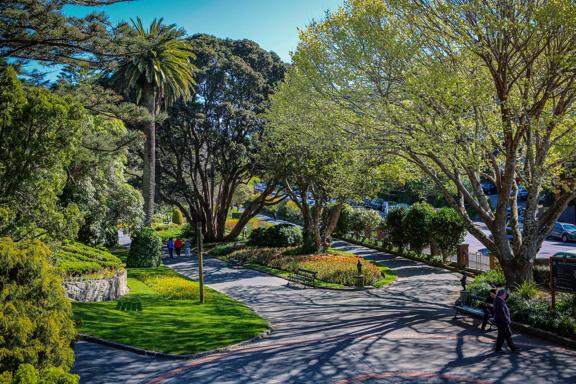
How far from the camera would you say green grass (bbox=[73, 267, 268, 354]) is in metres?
11.6

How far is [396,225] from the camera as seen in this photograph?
3042 cm

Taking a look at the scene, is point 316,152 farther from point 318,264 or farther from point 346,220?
point 346,220

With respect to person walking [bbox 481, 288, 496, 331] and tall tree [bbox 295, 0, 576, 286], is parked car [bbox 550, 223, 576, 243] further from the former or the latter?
person walking [bbox 481, 288, 496, 331]

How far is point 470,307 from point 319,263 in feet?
37.6

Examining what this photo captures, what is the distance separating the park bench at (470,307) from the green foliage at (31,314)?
36.3 feet

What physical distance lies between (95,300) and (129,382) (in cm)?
765

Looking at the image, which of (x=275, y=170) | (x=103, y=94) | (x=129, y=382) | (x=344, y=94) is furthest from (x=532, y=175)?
(x=275, y=170)

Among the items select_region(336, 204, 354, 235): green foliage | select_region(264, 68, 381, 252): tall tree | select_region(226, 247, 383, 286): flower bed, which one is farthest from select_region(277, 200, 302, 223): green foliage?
select_region(226, 247, 383, 286): flower bed

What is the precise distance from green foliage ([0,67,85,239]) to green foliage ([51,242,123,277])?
3.57 metres

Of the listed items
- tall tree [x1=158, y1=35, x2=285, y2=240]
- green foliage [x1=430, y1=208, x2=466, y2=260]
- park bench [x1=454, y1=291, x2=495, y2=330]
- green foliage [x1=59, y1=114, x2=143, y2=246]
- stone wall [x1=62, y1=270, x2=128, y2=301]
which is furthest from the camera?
tall tree [x1=158, y1=35, x2=285, y2=240]

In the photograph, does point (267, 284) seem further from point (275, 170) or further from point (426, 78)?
point (426, 78)

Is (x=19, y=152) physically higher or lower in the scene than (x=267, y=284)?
higher

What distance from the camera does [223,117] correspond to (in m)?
34.8

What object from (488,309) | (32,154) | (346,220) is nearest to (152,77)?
(32,154)
